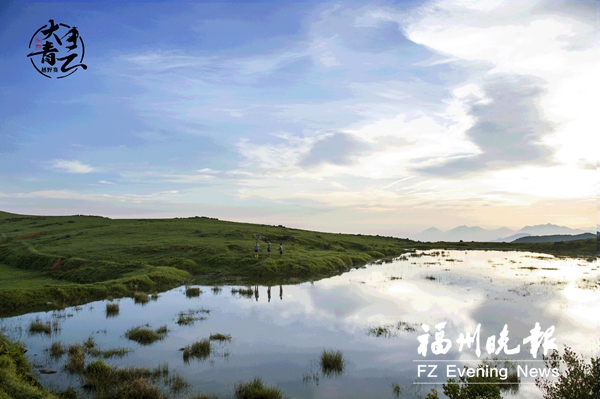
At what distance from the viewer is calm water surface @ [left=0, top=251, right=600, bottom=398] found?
17766mm

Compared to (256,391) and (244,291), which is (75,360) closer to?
(256,391)

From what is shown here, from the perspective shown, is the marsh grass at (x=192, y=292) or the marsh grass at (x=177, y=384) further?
the marsh grass at (x=192, y=292)

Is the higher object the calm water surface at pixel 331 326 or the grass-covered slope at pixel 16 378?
the grass-covered slope at pixel 16 378

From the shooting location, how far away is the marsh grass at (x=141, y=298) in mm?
35553

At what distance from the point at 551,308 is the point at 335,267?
3474 centimetres

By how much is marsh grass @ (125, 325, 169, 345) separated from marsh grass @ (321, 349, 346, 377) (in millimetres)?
11428

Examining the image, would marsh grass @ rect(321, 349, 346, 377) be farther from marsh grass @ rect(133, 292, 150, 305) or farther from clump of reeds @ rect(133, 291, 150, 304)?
clump of reeds @ rect(133, 291, 150, 304)

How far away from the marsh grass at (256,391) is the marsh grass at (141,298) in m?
22.6

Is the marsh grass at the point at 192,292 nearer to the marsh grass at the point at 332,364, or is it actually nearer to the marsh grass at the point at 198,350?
the marsh grass at the point at 198,350

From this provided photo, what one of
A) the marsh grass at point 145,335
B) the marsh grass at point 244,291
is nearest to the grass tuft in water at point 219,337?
the marsh grass at point 145,335

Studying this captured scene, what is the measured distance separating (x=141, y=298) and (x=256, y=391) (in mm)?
24943

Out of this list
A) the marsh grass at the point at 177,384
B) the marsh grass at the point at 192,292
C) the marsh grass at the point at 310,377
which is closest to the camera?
the marsh grass at the point at 177,384
